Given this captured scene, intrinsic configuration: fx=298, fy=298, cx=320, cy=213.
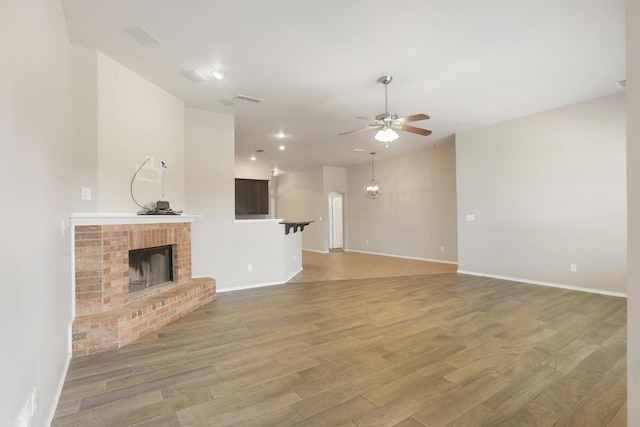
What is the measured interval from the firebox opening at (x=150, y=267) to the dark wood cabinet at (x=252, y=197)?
5276 millimetres

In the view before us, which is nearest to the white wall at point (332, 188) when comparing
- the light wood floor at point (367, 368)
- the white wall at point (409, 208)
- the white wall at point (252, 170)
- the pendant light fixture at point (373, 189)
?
the white wall at point (409, 208)

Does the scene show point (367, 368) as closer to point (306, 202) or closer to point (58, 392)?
point (58, 392)

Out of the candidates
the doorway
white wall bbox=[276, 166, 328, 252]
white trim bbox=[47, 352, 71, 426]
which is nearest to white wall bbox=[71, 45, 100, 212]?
white trim bbox=[47, 352, 71, 426]

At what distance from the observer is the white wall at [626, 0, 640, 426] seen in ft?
3.75

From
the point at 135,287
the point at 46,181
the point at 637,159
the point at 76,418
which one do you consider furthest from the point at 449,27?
the point at 135,287

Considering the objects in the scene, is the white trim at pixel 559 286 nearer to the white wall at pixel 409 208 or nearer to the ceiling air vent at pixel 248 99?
the white wall at pixel 409 208

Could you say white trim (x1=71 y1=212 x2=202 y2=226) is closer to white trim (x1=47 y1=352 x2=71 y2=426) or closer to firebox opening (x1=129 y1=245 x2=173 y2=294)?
firebox opening (x1=129 y1=245 x2=173 y2=294)

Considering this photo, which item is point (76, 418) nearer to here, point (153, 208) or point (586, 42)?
point (153, 208)

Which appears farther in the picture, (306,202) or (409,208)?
(306,202)

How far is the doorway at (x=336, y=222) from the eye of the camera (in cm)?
1130

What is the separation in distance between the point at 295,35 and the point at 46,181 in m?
2.36

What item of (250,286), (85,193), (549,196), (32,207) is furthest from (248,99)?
(549,196)

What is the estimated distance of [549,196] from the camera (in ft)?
16.7

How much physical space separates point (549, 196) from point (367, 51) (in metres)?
4.16
